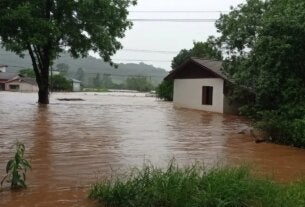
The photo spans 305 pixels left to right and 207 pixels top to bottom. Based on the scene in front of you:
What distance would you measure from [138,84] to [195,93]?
242ft

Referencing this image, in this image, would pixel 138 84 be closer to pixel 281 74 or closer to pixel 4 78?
pixel 4 78

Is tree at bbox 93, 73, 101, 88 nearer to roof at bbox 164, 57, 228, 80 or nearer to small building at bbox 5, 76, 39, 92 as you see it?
small building at bbox 5, 76, 39, 92

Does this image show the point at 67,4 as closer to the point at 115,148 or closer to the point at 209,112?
the point at 209,112

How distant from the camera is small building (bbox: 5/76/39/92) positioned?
84.3 m

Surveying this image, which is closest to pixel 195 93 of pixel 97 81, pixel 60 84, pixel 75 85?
pixel 60 84

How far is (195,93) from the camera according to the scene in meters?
35.8

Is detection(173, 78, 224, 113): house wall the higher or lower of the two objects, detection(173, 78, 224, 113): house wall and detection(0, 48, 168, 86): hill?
the lower

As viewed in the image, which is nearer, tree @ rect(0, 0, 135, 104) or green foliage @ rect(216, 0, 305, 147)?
green foliage @ rect(216, 0, 305, 147)

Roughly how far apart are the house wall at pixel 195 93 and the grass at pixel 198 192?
2519 cm

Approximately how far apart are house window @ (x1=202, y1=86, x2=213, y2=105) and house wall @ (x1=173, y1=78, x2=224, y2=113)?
0.25m

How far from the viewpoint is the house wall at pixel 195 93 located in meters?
32.8

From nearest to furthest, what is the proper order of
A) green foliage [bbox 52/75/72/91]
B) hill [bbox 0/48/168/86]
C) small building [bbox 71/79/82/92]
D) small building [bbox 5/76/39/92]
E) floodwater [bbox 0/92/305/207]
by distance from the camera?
floodwater [bbox 0/92/305/207] < green foliage [bbox 52/75/72/91] < small building [bbox 5/76/39/92] < small building [bbox 71/79/82/92] < hill [bbox 0/48/168/86]

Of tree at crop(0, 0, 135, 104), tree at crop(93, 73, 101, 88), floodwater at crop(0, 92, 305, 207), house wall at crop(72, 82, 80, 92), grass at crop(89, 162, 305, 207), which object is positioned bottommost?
floodwater at crop(0, 92, 305, 207)

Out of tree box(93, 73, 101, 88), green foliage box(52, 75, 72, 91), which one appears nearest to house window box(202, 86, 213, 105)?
green foliage box(52, 75, 72, 91)
